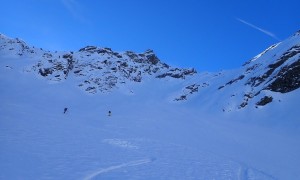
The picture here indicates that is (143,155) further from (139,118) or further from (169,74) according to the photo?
(169,74)

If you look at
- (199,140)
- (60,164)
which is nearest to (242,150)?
(199,140)

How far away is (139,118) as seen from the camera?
34.7m

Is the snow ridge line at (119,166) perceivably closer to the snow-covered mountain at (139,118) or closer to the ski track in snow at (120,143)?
the snow-covered mountain at (139,118)

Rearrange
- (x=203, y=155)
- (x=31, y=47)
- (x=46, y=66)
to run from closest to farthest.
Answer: (x=203, y=155) → (x=46, y=66) → (x=31, y=47)

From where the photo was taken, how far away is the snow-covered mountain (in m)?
12.7

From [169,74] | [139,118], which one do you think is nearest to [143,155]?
[139,118]

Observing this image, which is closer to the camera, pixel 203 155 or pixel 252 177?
pixel 252 177

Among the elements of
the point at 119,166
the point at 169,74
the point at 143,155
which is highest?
the point at 169,74

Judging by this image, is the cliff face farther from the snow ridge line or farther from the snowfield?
the snow ridge line

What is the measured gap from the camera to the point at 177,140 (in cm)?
2208

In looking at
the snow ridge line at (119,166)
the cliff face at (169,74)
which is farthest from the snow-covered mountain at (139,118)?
the cliff face at (169,74)

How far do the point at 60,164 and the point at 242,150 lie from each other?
46.1 ft

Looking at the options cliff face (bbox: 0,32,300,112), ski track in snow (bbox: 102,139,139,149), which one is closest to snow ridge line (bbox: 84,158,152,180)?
ski track in snow (bbox: 102,139,139,149)

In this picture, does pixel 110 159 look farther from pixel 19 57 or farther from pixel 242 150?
pixel 19 57
